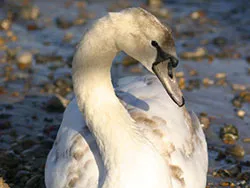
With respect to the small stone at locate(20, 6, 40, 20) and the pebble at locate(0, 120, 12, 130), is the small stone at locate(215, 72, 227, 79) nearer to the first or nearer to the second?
the pebble at locate(0, 120, 12, 130)

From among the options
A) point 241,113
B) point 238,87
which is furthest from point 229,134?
point 238,87

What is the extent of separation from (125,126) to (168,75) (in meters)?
0.66

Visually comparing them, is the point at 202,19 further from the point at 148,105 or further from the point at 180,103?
the point at 180,103

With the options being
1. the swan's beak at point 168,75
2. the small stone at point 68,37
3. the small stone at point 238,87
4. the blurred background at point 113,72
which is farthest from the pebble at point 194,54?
the swan's beak at point 168,75

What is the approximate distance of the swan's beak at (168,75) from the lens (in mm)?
4675

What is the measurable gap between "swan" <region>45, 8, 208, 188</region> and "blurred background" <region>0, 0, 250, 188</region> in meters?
0.85

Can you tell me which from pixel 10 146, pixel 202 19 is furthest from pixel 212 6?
pixel 10 146

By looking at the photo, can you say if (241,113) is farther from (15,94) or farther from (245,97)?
(15,94)

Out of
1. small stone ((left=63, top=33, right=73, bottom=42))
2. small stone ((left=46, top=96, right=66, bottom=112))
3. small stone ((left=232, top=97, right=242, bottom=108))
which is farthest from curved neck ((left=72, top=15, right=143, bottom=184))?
small stone ((left=63, top=33, right=73, bottom=42))

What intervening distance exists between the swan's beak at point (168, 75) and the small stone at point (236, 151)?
92.7 inches

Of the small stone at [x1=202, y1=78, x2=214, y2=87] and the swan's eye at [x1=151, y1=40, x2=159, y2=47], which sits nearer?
the swan's eye at [x1=151, y1=40, x2=159, y2=47]

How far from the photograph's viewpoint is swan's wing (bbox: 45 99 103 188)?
5234 millimetres

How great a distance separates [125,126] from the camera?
5.13 meters

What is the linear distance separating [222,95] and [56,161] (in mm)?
3365
